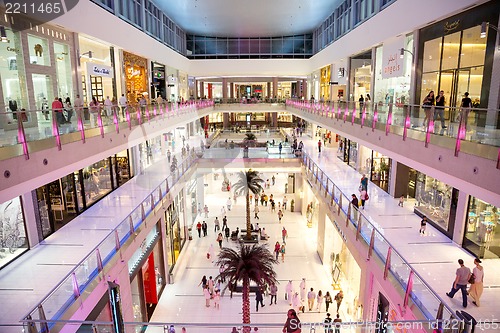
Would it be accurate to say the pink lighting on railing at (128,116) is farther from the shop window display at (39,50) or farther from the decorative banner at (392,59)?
the decorative banner at (392,59)

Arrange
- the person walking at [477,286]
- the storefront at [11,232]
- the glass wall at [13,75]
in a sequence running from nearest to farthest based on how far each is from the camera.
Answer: the person walking at [477,286], the storefront at [11,232], the glass wall at [13,75]

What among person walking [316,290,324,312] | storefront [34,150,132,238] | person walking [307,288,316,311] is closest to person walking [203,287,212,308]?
person walking [307,288,316,311]

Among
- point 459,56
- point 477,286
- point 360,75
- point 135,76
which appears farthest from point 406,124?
point 135,76

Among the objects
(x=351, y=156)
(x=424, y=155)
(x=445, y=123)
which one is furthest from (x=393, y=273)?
(x=351, y=156)

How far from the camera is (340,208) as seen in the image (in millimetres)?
12914

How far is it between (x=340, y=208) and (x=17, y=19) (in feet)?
43.4

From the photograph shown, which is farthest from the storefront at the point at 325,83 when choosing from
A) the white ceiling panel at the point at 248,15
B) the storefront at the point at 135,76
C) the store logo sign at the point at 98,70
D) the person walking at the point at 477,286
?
the person walking at the point at 477,286

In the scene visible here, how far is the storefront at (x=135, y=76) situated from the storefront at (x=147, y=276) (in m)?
8.89

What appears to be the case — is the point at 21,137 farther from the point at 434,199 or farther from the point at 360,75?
the point at 360,75

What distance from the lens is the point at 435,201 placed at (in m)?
12.5

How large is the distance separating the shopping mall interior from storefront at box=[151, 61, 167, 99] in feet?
1.27

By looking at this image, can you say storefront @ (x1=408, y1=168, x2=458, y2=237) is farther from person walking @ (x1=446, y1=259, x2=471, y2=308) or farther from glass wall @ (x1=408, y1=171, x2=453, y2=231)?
person walking @ (x1=446, y1=259, x2=471, y2=308)

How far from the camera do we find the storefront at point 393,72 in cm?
1538

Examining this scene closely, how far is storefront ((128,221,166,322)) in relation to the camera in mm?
12217
